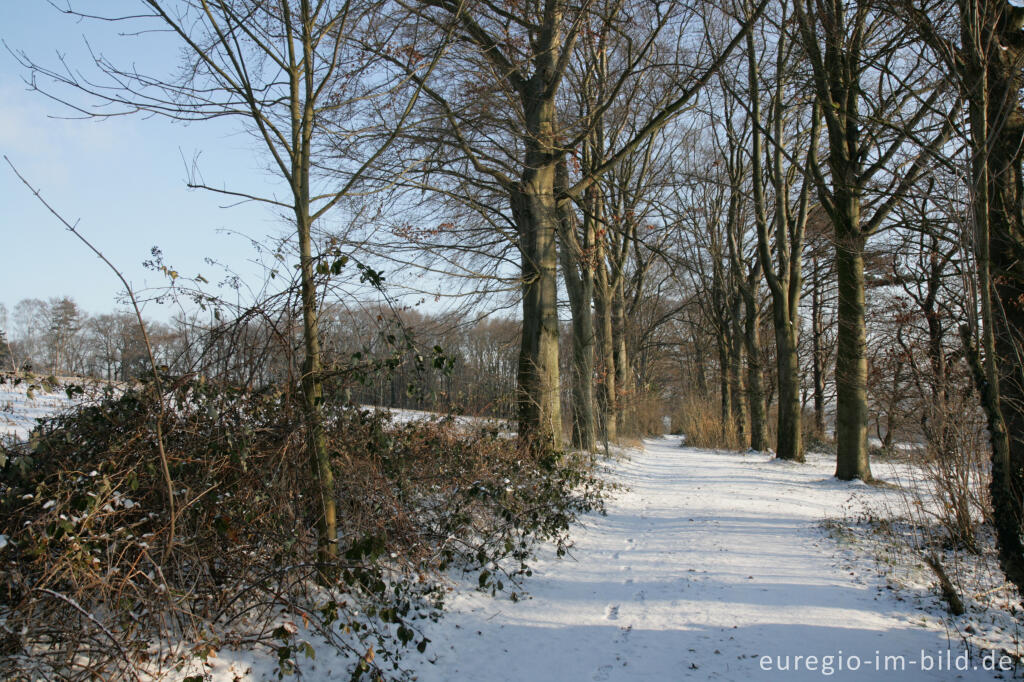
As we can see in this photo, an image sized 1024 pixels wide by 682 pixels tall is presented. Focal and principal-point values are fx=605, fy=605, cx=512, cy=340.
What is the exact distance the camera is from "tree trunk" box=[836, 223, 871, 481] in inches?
446

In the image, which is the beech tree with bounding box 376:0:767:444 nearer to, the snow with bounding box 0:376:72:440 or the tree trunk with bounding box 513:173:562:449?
Result: the tree trunk with bounding box 513:173:562:449

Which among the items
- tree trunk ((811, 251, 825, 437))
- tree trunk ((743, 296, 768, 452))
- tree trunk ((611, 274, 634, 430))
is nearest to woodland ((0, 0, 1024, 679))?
tree trunk ((743, 296, 768, 452))

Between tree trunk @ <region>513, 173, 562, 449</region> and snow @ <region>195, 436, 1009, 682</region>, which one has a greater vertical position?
tree trunk @ <region>513, 173, 562, 449</region>

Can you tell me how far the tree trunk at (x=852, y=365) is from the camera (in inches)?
446

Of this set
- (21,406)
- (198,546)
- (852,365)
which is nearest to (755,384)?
(852,365)

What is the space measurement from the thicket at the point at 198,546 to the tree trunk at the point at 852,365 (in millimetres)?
8694

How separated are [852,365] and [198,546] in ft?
37.5

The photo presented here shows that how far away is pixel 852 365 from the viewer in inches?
450

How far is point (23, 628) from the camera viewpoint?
2693 millimetres

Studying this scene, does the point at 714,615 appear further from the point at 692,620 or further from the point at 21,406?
the point at 21,406

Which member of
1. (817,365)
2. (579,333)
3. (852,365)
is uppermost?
(817,365)

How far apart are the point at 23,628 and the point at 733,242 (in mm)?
19988

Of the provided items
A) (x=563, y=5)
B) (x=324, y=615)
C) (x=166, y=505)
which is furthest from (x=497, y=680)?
(x=563, y=5)

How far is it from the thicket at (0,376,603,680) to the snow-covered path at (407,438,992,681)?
467 millimetres
